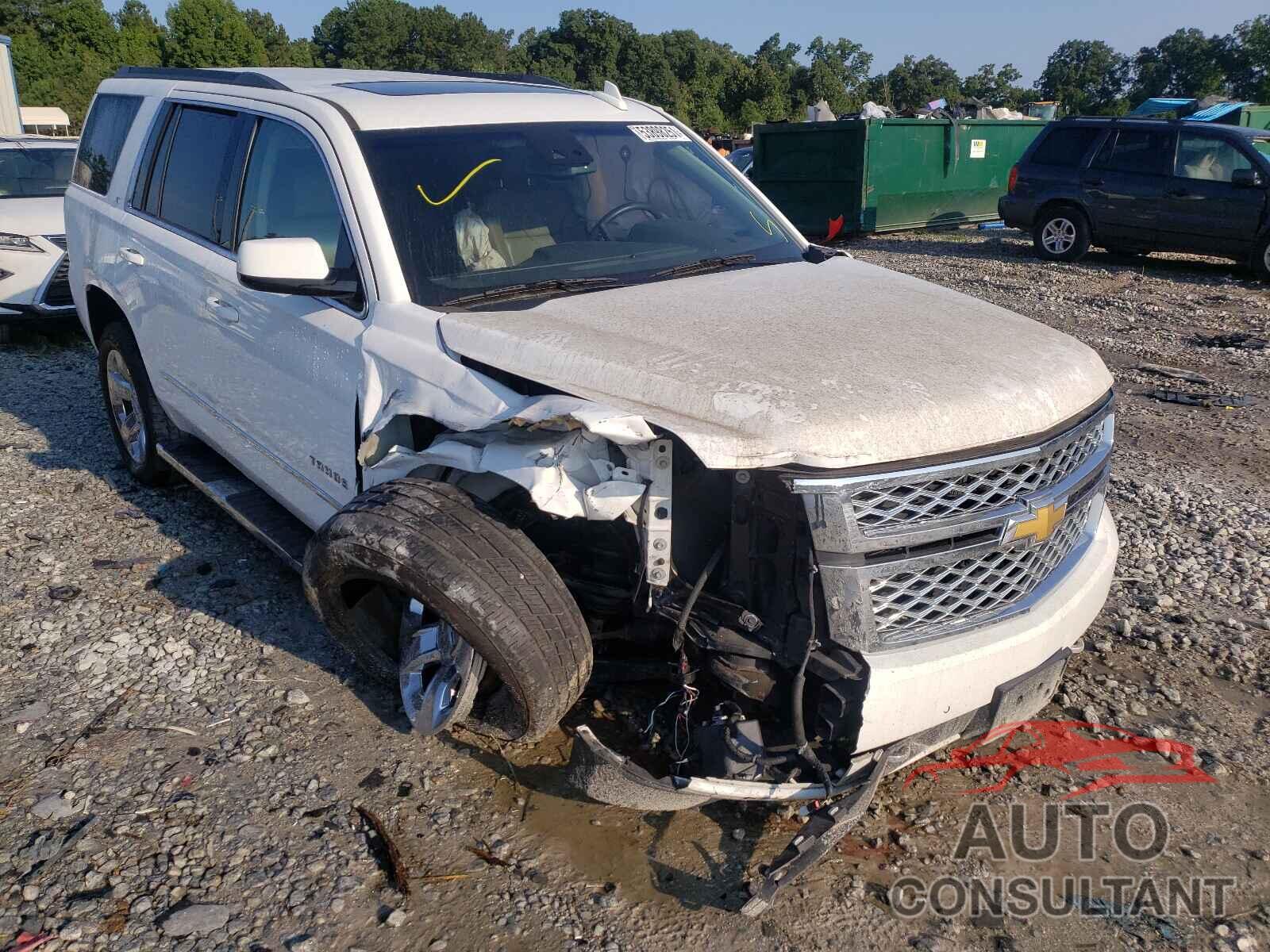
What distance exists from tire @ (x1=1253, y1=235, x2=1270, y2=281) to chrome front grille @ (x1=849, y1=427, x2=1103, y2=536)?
11.3m

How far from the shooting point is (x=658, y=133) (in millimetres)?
4293

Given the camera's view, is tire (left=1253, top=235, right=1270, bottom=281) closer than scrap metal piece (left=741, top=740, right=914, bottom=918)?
No

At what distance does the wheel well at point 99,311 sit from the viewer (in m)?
5.41

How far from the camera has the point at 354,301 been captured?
3340 millimetres

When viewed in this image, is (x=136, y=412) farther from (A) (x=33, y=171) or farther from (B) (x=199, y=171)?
(A) (x=33, y=171)

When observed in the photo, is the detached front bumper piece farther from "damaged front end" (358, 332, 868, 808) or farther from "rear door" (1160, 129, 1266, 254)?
"rear door" (1160, 129, 1266, 254)

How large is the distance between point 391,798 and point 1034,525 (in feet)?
6.59

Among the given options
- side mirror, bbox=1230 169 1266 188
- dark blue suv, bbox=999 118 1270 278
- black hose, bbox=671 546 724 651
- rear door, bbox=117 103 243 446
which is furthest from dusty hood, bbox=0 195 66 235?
side mirror, bbox=1230 169 1266 188

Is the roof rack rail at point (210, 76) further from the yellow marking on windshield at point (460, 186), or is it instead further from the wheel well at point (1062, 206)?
the wheel well at point (1062, 206)

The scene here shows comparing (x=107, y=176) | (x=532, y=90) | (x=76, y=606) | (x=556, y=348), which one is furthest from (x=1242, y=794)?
(x=107, y=176)

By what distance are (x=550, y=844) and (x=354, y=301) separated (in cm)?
179

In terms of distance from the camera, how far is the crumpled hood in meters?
2.45

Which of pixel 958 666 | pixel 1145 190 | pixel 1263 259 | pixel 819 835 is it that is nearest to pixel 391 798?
pixel 819 835

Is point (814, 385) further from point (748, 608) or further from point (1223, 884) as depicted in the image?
point (1223, 884)
